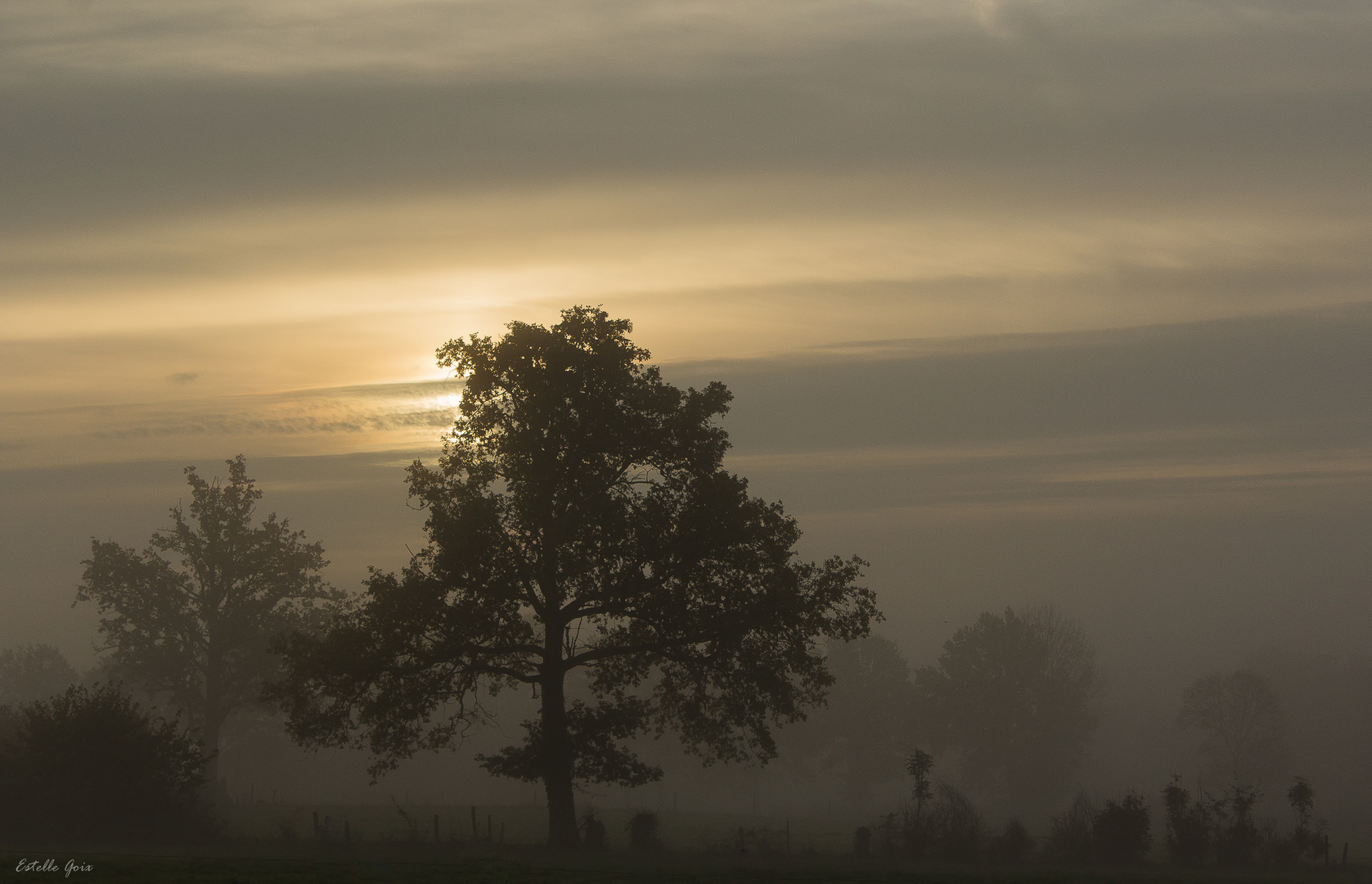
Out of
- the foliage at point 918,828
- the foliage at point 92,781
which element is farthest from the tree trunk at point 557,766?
the foliage at point 92,781

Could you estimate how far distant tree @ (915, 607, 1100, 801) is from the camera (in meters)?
103

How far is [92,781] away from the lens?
39188 mm

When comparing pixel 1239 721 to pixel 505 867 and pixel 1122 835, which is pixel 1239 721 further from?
pixel 505 867

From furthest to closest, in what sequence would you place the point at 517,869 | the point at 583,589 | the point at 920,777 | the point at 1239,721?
the point at 1239,721, the point at 920,777, the point at 583,589, the point at 517,869

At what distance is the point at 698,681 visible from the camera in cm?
3797

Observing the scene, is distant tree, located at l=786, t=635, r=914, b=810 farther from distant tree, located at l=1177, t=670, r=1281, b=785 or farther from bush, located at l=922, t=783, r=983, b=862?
bush, located at l=922, t=783, r=983, b=862

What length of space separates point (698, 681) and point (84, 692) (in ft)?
74.3

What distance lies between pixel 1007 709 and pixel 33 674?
11709cm

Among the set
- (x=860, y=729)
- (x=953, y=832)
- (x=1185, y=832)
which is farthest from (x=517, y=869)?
(x=860, y=729)

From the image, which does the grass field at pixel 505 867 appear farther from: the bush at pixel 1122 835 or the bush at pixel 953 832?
the bush at pixel 1122 835

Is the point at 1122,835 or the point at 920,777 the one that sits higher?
the point at 920,777

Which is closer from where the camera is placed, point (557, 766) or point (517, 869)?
point (517, 869)

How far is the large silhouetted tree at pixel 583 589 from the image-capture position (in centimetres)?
3672

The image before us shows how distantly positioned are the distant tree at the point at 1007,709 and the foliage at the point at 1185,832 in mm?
61578
